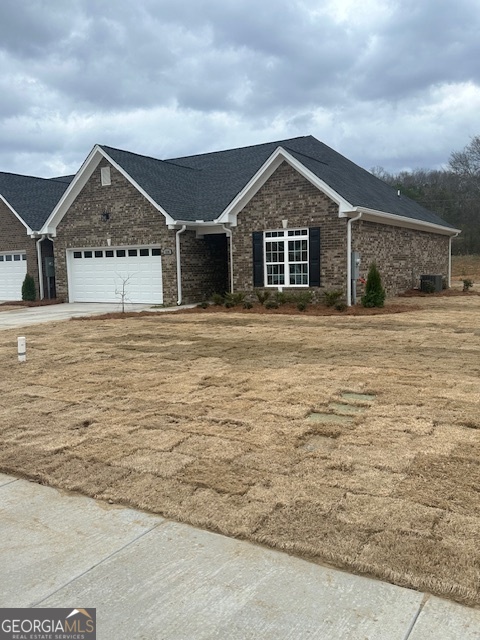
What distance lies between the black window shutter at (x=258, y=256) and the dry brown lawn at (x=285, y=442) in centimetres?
867

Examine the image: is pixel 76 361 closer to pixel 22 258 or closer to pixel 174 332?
pixel 174 332

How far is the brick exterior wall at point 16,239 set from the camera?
23.8 meters

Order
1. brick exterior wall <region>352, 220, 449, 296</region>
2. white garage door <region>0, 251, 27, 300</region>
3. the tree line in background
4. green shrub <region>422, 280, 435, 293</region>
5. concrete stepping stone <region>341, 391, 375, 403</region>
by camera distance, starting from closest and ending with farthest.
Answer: concrete stepping stone <region>341, 391, 375, 403</region>
brick exterior wall <region>352, 220, 449, 296</region>
green shrub <region>422, 280, 435, 293</region>
white garage door <region>0, 251, 27, 300</region>
the tree line in background

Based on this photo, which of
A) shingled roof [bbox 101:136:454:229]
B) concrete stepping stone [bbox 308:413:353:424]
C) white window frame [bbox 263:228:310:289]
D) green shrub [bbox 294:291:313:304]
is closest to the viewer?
concrete stepping stone [bbox 308:413:353:424]

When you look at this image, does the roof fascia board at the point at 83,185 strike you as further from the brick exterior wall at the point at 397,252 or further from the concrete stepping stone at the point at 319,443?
the concrete stepping stone at the point at 319,443

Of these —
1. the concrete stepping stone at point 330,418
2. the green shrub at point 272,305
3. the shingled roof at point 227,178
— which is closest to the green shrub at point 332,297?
the green shrub at point 272,305

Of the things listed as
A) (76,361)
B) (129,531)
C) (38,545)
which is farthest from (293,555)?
(76,361)

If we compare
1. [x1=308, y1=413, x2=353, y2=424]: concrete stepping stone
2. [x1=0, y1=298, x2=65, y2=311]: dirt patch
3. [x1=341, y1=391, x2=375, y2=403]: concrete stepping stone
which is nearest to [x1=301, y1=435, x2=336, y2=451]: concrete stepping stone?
[x1=308, y1=413, x2=353, y2=424]: concrete stepping stone

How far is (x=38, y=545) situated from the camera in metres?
3.38

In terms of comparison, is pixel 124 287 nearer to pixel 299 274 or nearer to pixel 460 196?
pixel 299 274

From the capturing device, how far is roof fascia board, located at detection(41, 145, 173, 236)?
1980 centimetres

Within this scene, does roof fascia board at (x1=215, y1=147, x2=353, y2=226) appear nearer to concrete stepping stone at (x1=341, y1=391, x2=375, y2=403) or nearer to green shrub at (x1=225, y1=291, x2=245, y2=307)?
green shrub at (x1=225, y1=291, x2=245, y2=307)

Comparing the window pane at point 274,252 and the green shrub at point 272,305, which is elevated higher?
the window pane at point 274,252

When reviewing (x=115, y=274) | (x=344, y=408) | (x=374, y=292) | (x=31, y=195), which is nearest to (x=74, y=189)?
(x=115, y=274)
